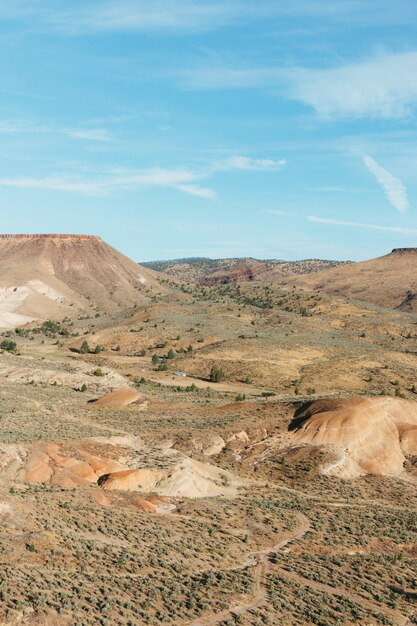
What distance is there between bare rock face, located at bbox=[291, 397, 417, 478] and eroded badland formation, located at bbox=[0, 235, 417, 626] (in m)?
0.15

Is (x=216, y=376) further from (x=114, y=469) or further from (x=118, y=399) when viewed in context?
(x=114, y=469)

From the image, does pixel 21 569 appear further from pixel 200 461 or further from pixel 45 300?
pixel 45 300

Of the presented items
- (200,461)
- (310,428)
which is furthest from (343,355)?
(200,461)

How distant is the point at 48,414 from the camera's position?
5388cm

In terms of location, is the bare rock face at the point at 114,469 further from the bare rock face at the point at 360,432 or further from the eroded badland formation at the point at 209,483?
the bare rock face at the point at 360,432

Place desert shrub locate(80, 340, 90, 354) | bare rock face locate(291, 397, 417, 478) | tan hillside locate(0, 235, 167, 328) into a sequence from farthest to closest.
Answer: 1. tan hillside locate(0, 235, 167, 328)
2. desert shrub locate(80, 340, 90, 354)
3. bare rock face locate(291, 397, 417, 478)

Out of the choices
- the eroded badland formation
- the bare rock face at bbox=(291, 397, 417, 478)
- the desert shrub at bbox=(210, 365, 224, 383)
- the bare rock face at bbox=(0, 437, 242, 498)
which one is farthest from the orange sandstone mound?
the desert shrub at bbox=(210, 365, 224, 383)

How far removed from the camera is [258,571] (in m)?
29.0

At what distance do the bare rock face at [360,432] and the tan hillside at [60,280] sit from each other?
100520 millimetres

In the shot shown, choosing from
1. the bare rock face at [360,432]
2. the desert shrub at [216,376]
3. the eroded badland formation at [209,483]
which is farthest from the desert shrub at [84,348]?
the bare rock face at [360,432]

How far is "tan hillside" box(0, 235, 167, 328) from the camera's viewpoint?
155 metres

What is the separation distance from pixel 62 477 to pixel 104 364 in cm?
5189

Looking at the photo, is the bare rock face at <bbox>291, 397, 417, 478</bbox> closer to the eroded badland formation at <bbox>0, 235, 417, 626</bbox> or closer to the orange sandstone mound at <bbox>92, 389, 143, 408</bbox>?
the eroded badland formation at <bbox>0, 235, 417, 626</bbox>

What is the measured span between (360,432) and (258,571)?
2351 cm
